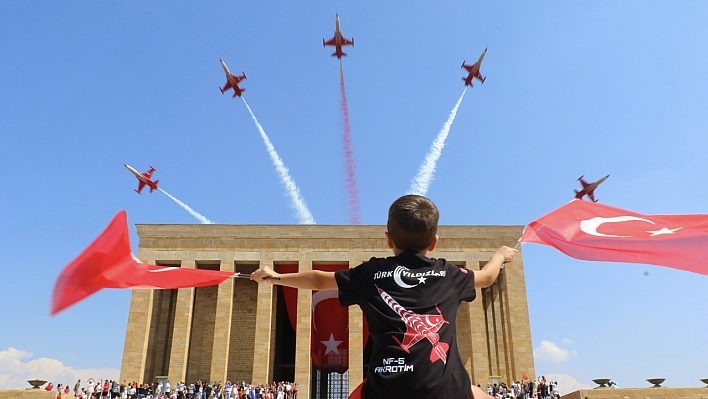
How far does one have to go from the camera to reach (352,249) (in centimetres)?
3656

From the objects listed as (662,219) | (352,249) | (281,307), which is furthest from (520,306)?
(662,219)

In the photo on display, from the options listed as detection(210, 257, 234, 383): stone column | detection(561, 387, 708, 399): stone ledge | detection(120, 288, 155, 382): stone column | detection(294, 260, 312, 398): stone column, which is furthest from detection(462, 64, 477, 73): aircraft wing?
detection(120, 288, 155, 382): stone column

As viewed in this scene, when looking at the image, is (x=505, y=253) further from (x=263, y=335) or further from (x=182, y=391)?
(x=263, y=335)

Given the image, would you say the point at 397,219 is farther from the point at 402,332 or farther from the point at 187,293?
the point at 187,293

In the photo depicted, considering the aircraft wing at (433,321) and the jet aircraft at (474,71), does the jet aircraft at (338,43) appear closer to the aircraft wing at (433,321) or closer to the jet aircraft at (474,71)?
the jet aircraft at (474,71)

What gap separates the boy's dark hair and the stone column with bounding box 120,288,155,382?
3393 cm

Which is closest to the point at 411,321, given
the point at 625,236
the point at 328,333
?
the point at 625,236

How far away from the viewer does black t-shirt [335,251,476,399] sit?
237cm

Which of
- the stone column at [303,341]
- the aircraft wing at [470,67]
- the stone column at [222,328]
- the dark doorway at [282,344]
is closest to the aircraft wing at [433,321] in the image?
the stone column at [303,341]

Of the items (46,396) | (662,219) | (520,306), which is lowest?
(46,396)

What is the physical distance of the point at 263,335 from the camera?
111 ft

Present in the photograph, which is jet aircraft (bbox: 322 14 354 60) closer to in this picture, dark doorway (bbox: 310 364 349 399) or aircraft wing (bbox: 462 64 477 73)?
aircraft wing (bbox: 462 64 477 73)

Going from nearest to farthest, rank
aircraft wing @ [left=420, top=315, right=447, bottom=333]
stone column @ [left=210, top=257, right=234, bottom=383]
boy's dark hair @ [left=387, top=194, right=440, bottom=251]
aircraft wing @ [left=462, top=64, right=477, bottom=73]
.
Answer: aircraft wing @ [left=420, top=315, right=447, bottom=333] → boy's dark hair @ [left=387, top=194, right=440, bottom=251] → stone column @ [left=210, top=257, right=234, bottom=383] → aircraft wing @ [left=462, top=64, right=477, bottom=73]

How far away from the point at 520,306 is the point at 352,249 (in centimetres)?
1162
